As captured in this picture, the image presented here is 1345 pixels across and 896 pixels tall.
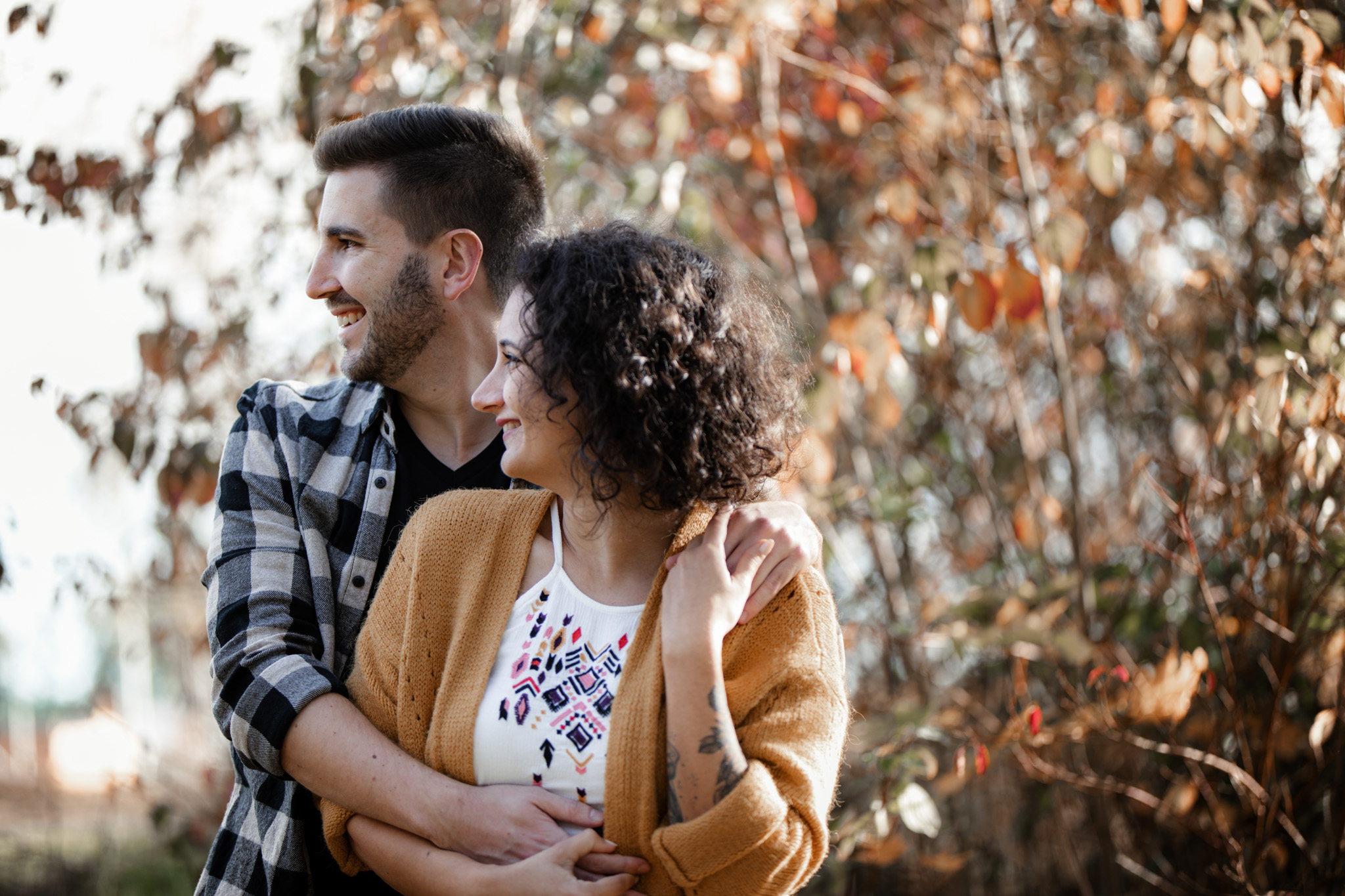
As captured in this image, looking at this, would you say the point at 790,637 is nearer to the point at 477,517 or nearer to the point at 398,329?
the point at 477,517

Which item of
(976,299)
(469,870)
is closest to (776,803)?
(469,870)

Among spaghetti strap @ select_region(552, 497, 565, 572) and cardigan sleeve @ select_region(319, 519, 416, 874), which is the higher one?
spaghetti strap @ select_region(552, 497, 565, 572)

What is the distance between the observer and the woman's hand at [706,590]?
1287mm

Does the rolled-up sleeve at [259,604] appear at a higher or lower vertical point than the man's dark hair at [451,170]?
lower

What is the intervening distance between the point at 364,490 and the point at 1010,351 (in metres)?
2.40

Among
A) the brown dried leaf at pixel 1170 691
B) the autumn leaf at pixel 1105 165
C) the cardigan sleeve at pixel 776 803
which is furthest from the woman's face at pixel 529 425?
the autumn leaf at pixel 1105 165

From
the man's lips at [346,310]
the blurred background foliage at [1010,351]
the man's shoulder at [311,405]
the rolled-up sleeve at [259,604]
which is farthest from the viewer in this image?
the blurred background foliage at [1010,351]

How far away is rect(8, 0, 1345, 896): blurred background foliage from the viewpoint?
238cm

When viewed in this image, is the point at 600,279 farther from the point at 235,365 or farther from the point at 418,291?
the point at 235,365

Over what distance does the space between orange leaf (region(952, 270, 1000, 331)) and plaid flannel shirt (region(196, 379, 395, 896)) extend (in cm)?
143

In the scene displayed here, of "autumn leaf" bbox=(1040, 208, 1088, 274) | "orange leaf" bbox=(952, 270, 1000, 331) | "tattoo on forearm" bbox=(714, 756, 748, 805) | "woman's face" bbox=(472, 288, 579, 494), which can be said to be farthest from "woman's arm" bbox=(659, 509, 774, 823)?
"autumn leaf" bbox=(1040, 208, 1088, 274)

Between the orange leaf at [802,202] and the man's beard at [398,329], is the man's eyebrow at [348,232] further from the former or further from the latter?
the orange leaf at [802,202]

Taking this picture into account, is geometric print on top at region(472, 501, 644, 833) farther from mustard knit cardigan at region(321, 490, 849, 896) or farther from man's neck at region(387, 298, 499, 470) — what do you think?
man's neck at region(387, 298, 499, 470)

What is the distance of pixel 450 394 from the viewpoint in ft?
6.02
